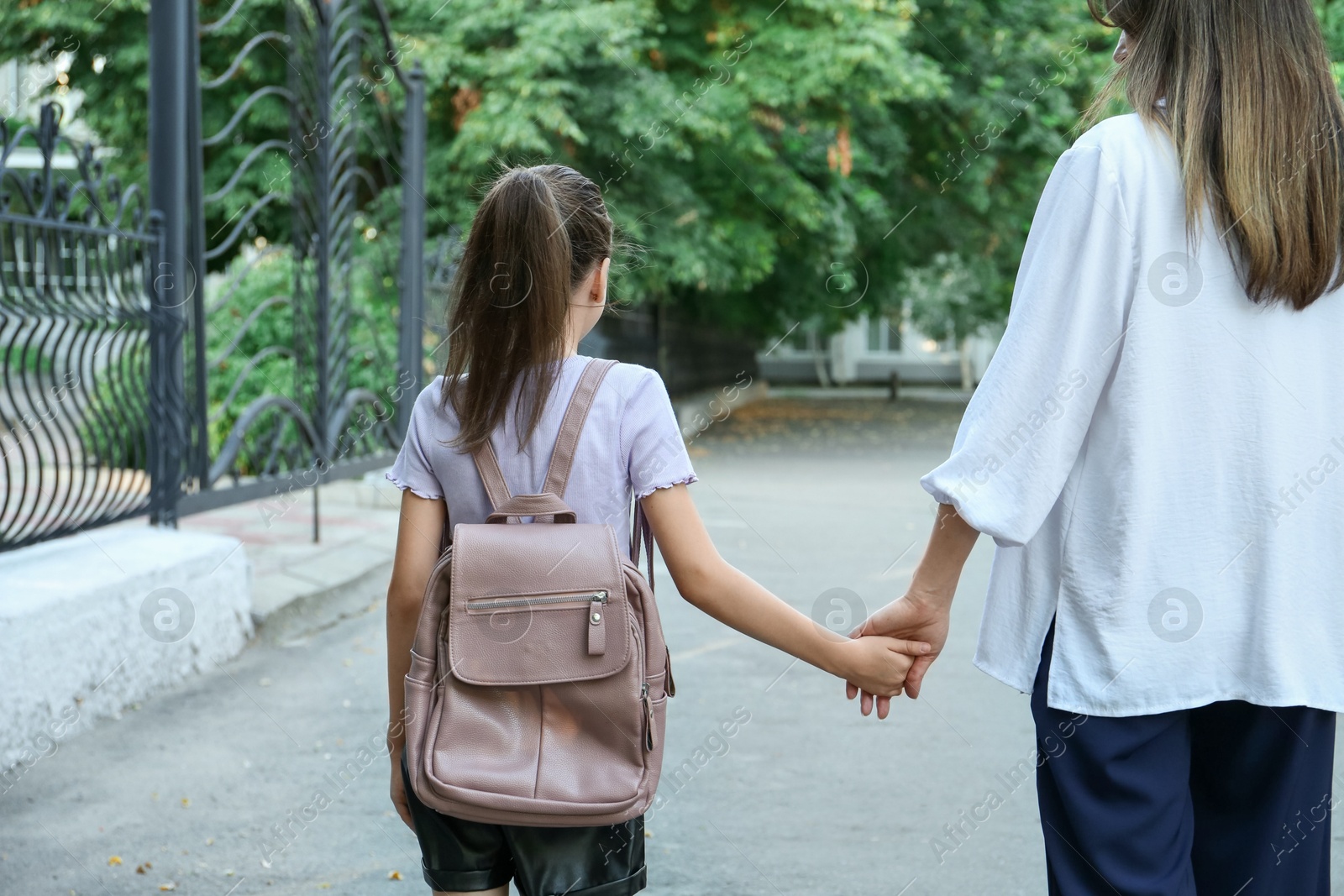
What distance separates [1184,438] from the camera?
1722 mm

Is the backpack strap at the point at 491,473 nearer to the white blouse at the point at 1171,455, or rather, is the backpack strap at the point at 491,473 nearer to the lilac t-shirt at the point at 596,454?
the lilac t-shirt at the point at 596,454

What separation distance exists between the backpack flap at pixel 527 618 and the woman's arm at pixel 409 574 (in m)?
0.16

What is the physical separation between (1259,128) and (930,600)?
2.85 feet

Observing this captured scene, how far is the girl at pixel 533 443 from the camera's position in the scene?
1926 mm

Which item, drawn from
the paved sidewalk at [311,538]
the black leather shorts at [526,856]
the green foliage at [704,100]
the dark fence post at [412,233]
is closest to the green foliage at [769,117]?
the green foliage at [704,100]

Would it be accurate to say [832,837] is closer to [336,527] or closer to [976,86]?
[336,527]

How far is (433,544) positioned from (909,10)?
14.3 meters

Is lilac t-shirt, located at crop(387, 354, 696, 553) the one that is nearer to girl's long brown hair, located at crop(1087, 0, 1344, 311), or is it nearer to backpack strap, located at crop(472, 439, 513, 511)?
backpack strap, located at crop(472, 439, 513, 511)

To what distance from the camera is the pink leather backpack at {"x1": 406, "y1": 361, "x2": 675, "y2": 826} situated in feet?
5.97

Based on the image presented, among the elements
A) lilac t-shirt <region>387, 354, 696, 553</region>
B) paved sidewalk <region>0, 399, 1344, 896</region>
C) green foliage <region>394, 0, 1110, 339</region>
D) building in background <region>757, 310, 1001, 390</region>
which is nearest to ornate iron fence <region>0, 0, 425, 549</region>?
paved sidewalk <region>0, 399, 1344, 896</region>

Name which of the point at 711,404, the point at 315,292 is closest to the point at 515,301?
the point at 315,292

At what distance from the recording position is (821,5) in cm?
1427

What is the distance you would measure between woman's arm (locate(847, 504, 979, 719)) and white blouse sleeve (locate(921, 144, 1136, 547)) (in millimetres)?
116

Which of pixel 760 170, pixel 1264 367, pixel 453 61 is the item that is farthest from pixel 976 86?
pixel 1264 367
